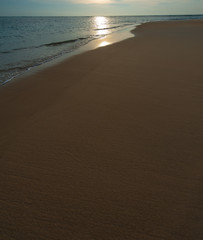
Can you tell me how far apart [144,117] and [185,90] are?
59.6 inches

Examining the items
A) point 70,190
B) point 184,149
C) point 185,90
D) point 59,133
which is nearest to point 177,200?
point 184,149

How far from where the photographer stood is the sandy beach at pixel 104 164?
1516 millimetres

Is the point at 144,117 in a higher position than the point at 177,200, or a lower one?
higher

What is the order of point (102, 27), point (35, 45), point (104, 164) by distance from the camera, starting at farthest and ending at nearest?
point (102, 27) → point (35, 45) → point (104, 164)

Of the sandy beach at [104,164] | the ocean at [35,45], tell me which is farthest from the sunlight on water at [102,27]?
the sandy beach at [104,164]

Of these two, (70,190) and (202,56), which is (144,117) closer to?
(70,190)

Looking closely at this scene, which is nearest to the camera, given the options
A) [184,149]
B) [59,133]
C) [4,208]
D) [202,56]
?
[4,208]

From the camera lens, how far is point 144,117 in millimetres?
2982

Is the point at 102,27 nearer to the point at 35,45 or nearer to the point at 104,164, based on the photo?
the point at 35,45

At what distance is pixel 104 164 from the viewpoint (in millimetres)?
2102

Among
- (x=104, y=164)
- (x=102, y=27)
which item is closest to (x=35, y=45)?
(x=104, y=164)

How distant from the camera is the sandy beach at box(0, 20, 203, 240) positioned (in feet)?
4.97

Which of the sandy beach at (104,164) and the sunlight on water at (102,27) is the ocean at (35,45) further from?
the sandy beach at (104,164)

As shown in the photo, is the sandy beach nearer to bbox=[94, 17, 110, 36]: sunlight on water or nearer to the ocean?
the ocean
